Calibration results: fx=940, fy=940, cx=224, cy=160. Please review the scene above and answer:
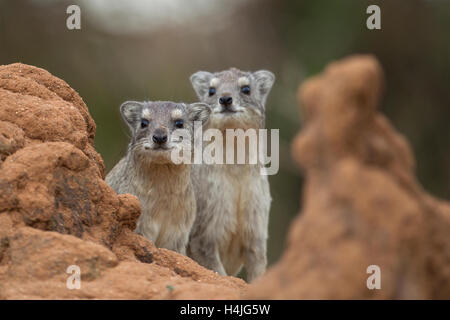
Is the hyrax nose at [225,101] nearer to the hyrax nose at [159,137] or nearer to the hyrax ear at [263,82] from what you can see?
the hyrax ear at [263,82]

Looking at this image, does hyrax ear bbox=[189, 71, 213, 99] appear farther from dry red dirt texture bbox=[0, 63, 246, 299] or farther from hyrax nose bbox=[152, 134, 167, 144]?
dry red dirt texture bbox=[0, 63, 246, 299]

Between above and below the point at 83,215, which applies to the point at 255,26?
above

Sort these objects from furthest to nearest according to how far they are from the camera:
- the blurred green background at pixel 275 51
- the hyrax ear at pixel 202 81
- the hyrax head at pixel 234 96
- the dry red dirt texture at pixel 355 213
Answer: the blurred green background at pixel 275 51 < the hyrax ear at pixel 202 81 < the hyrax head at pixel 234 96 < the dry red dirt texture at pixel 355 213

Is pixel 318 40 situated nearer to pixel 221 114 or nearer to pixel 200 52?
pixel 200 52

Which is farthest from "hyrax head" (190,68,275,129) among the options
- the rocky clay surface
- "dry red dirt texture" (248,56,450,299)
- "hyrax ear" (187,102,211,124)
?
"dry red dirt texture" (248,56,450,299)

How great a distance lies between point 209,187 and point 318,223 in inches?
234

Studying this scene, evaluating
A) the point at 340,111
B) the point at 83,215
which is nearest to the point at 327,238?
the point at 340,111

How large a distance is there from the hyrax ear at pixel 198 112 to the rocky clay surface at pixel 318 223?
3.39m

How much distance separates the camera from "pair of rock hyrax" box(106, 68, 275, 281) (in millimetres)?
8898

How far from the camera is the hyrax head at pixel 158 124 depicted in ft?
28.2

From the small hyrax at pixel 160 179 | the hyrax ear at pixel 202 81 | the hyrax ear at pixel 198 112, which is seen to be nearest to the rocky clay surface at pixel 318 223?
the small hyrax at pixel 160 179

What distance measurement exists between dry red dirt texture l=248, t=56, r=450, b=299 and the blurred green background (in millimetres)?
13424

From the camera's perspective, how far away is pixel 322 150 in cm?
450
